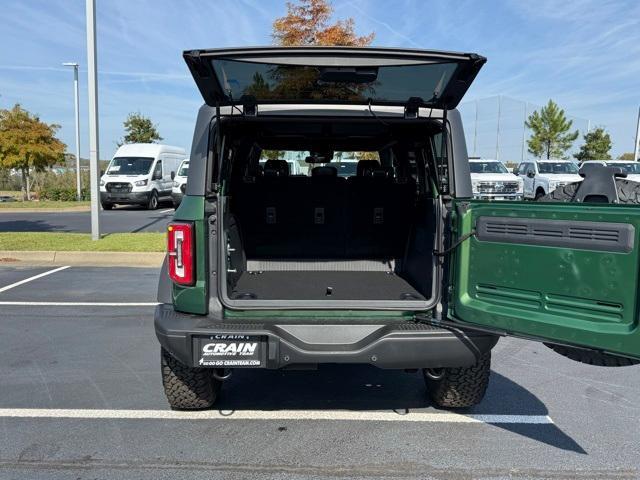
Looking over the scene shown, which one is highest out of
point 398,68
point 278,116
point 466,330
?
point 398,68

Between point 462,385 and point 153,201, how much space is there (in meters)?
18.7

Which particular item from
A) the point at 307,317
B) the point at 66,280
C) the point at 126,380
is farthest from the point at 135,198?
the point at 307,317

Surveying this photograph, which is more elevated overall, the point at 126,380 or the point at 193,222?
the point at 193,222

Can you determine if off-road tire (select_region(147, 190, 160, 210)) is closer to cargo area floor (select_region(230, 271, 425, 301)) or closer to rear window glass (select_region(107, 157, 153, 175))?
rear window glass (select_region(107, 157, 153, 175))

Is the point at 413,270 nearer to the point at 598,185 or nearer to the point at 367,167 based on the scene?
the point at 367,167

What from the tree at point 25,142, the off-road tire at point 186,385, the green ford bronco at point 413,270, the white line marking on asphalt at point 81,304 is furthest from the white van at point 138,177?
the green ford bronco at point 413,270

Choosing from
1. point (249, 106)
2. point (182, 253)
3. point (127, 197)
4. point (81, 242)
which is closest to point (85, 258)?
point (81, 242)

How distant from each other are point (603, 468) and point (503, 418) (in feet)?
2.39

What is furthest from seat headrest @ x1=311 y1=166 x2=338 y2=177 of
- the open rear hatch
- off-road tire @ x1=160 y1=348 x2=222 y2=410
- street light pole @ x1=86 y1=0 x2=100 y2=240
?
street light pole @ x1=86 y1=0 x2=100 y2=240

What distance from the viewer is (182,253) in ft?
10.3

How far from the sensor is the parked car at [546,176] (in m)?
20.0

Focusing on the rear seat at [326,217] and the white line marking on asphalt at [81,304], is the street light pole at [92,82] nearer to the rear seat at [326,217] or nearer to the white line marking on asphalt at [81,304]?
the white line marking on asphalt at [81,304]

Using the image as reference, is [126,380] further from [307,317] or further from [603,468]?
[603,468]

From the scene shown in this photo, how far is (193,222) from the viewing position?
313cm
